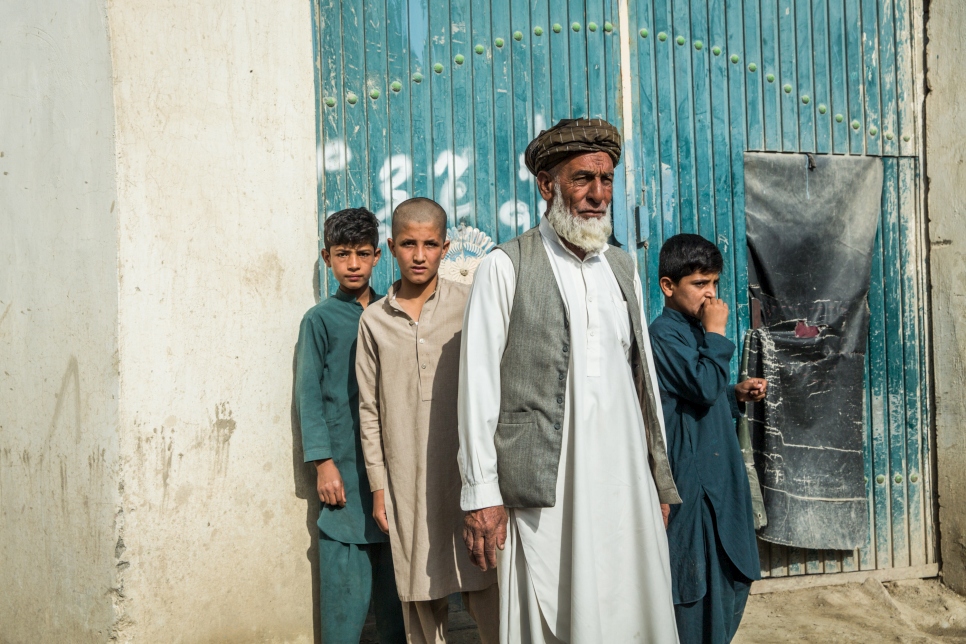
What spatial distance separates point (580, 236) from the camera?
2.62 m

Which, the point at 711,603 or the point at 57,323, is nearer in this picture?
the point at 711,603

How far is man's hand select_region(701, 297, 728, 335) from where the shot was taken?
297 cm

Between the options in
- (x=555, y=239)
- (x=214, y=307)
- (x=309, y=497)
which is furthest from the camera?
(x=309, y=497)

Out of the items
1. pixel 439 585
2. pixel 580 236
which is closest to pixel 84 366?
Answer: pixel 439 585

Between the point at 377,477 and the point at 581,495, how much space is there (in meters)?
0.78

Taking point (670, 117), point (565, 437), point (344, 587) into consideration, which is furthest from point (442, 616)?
point (670, 117)

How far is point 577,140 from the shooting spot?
2604mm

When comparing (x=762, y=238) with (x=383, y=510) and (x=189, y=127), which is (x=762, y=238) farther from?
(x=189, y=127)

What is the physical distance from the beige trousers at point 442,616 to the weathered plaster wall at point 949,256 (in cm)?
271

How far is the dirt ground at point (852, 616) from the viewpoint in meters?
3.77

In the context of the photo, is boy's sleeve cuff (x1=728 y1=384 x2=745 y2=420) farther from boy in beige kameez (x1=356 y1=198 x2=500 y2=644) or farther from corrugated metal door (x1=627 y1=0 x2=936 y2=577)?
boy in beige kameez (x1=356 y1=198 x2=500 y2=644)

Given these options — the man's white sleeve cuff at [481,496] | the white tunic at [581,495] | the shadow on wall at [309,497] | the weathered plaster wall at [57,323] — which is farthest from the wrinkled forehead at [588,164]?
the weathered plaster wall at [57,323]

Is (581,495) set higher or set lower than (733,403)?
lower

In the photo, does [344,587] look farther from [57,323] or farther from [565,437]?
[57,323]
